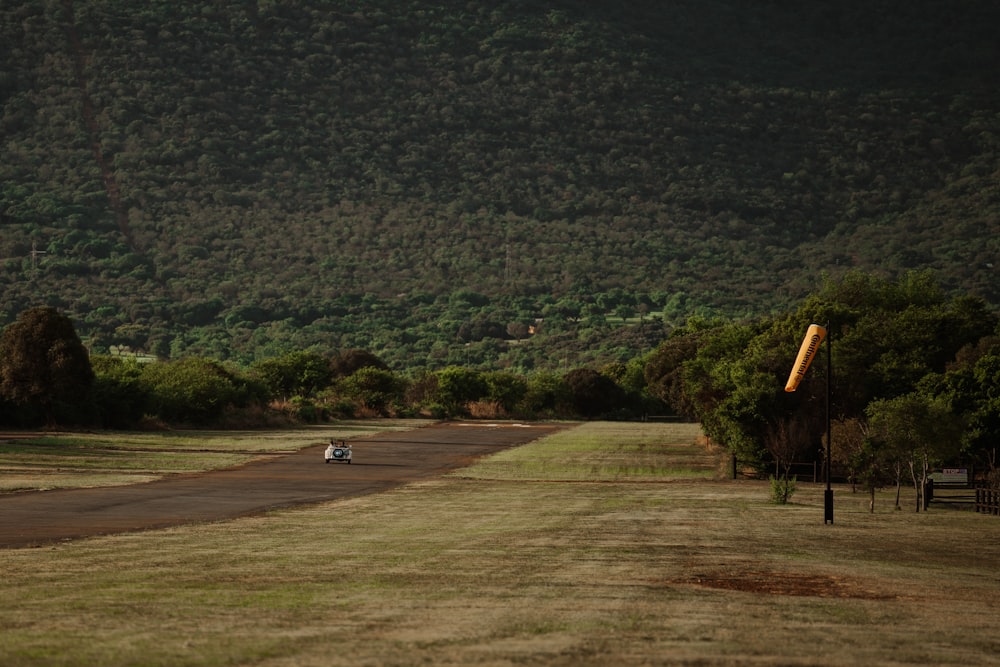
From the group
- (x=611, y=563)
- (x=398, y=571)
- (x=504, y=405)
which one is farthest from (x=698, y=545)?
(x=504, y=405)

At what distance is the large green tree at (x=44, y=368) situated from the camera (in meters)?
72.5

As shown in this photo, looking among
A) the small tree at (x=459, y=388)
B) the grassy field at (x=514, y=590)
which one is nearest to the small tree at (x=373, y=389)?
the small tree at (x=459, y=388)

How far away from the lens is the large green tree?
7250 centimetres

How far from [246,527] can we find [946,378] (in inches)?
1217

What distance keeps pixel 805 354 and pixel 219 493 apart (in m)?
21.5

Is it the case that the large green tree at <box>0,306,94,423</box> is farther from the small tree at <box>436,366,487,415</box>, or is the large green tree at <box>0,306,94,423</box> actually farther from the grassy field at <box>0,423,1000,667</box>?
the small tree at <box>436,366,487,415</box>

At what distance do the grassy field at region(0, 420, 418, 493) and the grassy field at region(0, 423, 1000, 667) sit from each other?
36.2 ft

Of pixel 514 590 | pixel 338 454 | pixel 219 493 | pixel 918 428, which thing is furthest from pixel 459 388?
pixel 514 590

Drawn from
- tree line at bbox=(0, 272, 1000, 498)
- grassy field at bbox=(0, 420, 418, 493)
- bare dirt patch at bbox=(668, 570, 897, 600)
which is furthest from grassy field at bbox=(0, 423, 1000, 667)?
grassy field at bbox=(0, 420, 418, 493)

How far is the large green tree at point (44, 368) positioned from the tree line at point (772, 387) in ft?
0.25

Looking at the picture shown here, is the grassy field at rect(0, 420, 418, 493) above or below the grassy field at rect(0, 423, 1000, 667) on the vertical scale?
above

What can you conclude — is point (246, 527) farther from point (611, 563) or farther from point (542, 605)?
point (542, 605)

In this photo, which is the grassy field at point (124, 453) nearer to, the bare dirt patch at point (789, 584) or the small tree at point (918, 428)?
the small tree at point (918, 428)

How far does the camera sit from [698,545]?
89.7ft
